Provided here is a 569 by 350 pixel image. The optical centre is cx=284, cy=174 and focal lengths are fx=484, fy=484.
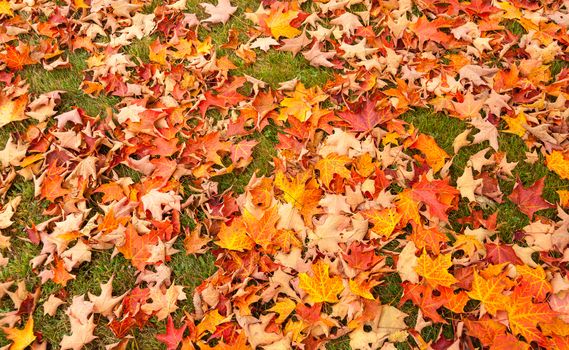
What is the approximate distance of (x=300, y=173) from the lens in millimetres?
2744

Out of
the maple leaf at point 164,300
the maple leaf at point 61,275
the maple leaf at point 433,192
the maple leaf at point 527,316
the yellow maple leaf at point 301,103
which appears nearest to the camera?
the maple leaf at point 527,316

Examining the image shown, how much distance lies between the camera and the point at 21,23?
147 inches

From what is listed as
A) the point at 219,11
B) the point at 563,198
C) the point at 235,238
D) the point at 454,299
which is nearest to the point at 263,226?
the point at 235,238

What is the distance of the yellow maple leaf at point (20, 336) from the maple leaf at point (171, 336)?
0.61m

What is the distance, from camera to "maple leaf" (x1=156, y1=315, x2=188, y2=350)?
2.26m

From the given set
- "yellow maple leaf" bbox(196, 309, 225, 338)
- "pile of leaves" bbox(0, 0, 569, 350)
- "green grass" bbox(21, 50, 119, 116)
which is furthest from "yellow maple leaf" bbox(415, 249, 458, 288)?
"green grass" bbox(21, 50, 119, 116)

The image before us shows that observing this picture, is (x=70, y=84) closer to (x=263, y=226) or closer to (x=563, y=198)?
(x=263, y=226)

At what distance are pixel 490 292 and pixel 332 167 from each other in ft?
3.36

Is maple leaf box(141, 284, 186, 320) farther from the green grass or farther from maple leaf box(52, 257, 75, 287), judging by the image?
the green grass

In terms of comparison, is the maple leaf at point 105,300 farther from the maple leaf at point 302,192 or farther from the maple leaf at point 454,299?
the maple leaf at point 454,299

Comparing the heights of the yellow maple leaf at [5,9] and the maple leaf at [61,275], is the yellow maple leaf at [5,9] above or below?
above

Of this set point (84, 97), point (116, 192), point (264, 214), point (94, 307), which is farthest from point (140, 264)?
point (84, 97)

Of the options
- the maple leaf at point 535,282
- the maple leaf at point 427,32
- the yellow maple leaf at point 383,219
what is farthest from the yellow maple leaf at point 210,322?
the maple leaf at point 427,32

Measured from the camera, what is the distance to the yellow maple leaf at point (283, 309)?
2.29m
